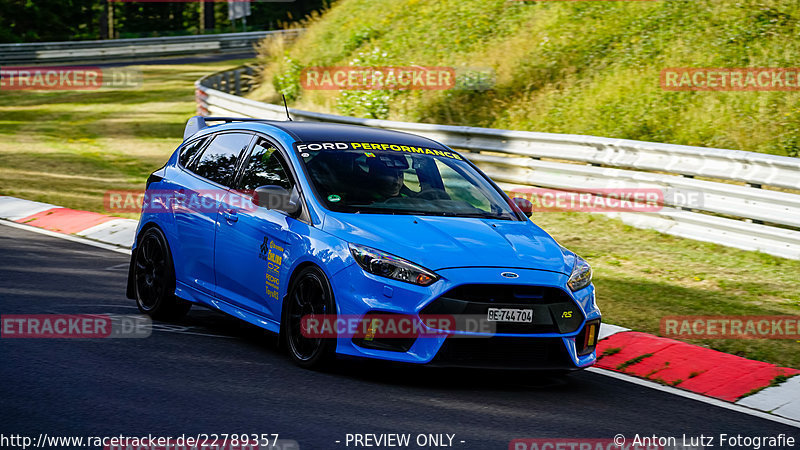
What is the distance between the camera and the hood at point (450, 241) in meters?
6.54

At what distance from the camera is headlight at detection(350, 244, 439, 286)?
252 inches

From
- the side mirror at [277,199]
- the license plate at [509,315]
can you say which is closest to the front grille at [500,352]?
the license plate at [509,315]

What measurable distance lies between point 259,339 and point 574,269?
263 cm

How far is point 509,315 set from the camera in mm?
6441

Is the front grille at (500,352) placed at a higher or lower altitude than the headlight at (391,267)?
lower

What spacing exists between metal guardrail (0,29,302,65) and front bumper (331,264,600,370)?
126 ft

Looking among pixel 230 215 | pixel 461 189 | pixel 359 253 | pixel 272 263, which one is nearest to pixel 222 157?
pixel 230 215

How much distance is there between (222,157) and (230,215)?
82cm

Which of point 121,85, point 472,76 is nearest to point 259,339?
point 472,76

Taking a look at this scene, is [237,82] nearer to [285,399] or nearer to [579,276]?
[579,276]

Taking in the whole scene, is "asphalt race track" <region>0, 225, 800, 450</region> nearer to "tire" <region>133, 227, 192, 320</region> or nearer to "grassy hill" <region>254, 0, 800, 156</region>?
"tire" <region>133, 227, 192, 320</region>

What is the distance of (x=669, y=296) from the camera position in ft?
32.3

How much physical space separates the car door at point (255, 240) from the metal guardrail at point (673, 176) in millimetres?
6200

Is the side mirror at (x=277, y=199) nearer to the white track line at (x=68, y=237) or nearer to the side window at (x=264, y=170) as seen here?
the side window at (x=264, y=170)
